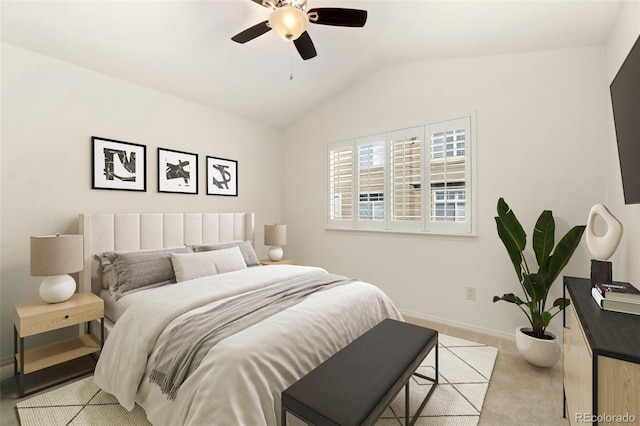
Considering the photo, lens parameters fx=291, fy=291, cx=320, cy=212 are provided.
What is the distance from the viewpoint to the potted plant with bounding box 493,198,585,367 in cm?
232

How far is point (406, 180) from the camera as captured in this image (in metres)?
3.62

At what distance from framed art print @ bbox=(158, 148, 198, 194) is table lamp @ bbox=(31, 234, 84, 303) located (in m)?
1.19

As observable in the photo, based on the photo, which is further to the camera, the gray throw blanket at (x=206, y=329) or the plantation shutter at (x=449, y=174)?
the plantation shutter at (x=449, y=174)

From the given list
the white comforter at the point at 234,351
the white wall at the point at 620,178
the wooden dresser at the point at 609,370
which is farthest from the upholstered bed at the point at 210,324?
the white wall at the point at 620,178

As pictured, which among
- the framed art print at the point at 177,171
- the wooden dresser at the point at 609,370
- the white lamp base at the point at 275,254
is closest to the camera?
the wooden dresser at the point at 609,370

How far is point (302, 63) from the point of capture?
11.0 feet

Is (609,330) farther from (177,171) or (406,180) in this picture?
(177,171)

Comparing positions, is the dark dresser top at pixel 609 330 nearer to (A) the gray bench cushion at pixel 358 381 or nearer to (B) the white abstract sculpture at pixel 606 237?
(B) the white abstract sculpture at pixel 606 237

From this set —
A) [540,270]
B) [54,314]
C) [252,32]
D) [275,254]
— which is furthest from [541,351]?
[54,314]

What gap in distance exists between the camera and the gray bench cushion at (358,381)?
119 centimetres

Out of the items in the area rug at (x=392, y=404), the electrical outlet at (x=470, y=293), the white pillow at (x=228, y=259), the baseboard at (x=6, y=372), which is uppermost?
the white pillow at (x=228, y=259)

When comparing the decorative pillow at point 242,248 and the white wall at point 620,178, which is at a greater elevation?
the white wall at point 620,178

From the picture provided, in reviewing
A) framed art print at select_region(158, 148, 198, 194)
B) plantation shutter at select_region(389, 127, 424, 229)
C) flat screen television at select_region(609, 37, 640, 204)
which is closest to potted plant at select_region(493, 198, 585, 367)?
flat screen television at select_region(609, 37, 640, 204)

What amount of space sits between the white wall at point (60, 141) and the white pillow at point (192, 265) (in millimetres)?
919
